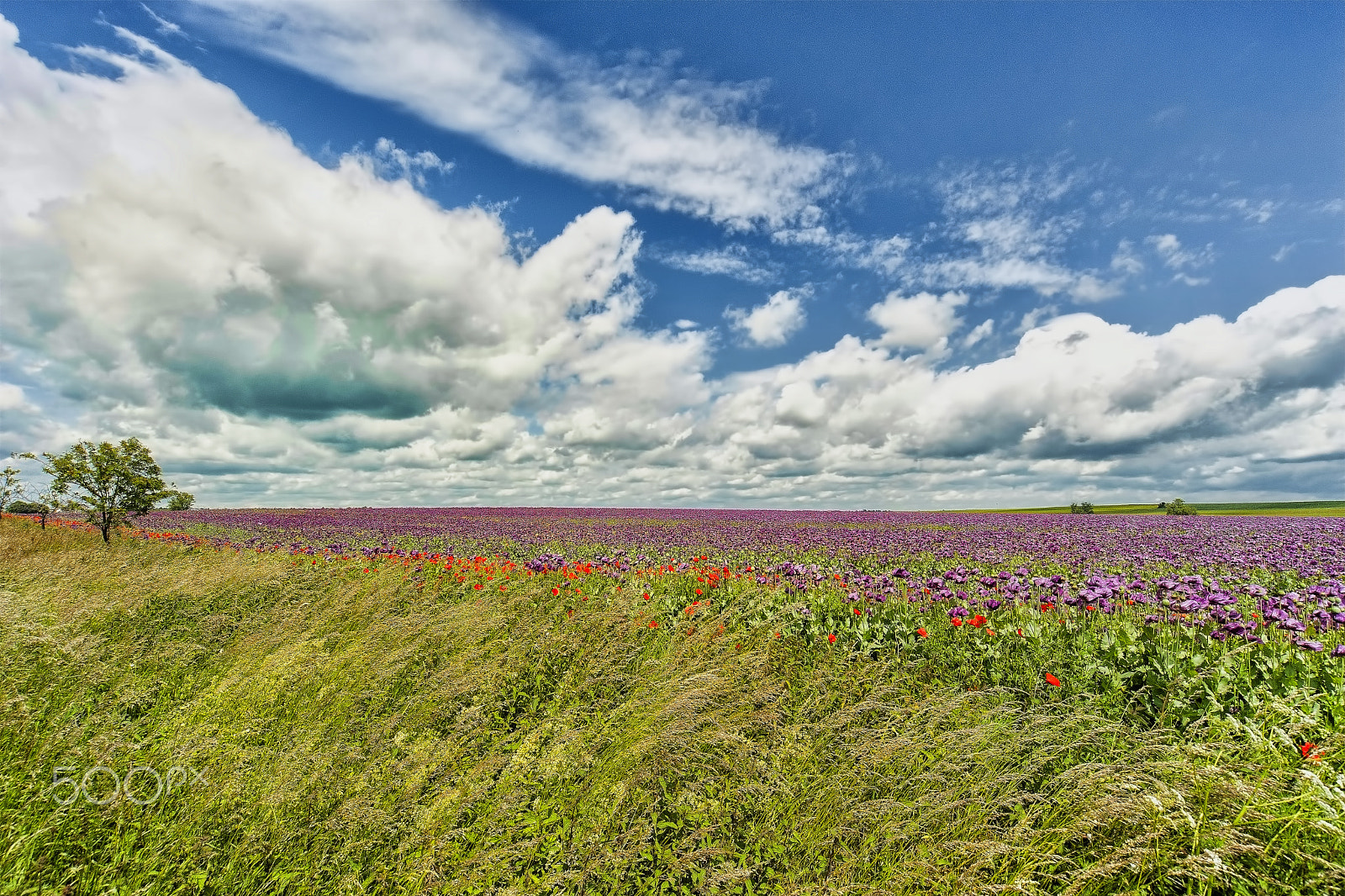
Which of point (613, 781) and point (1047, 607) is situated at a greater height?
point (1047, 607)

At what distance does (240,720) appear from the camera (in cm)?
392

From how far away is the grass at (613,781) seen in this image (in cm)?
264

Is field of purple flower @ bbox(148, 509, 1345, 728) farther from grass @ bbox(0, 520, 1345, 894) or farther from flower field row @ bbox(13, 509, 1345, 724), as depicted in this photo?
grass @ bbox(0, 520, 1345, 894)

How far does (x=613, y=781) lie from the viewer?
3336 millimetres

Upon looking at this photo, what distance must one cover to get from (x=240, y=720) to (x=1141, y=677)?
6.81m

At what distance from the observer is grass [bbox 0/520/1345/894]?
2641mm

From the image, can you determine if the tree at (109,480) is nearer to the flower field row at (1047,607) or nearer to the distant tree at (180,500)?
the distant tree at (180,500)

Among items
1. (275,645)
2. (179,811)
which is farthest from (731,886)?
(275,645)

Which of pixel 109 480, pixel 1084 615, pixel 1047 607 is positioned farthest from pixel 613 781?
pixel 109 480

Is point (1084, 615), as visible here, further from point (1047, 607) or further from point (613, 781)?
point (613, 781)

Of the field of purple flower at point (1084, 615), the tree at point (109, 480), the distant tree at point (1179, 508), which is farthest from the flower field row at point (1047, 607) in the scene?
the distant tree at point (1179, 508)

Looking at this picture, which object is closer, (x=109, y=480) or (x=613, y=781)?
(x=613, y=781)

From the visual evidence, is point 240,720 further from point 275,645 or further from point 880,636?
point 880,636

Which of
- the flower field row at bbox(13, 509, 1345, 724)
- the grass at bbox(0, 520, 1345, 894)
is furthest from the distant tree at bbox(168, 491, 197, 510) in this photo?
the grass at bbox(0, 520, 1345, 894)
